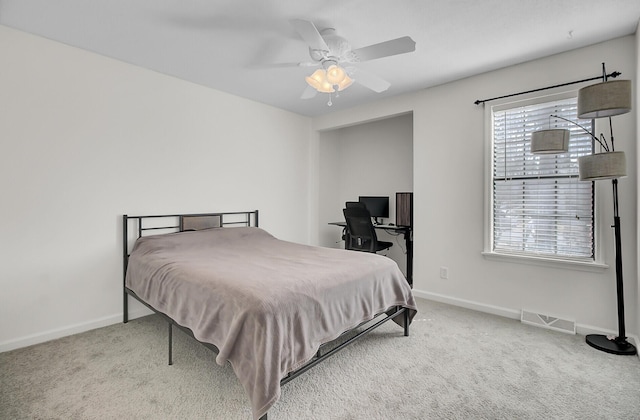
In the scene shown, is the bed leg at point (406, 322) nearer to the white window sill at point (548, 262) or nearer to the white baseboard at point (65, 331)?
the white window sill at point (548, 262)

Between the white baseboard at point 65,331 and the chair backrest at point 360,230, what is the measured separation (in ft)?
8.30

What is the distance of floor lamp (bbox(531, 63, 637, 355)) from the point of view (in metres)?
2.06

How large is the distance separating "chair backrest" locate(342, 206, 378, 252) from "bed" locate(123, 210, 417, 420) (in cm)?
101

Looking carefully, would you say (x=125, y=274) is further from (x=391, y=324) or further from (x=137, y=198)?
(x=391, y=324)

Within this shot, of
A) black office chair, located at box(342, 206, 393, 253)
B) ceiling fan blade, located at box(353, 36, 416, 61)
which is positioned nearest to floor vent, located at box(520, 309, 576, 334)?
black office chair, located at box(342, 206, 393, 253)

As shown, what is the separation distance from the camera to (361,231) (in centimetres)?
395

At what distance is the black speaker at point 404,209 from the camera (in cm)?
400

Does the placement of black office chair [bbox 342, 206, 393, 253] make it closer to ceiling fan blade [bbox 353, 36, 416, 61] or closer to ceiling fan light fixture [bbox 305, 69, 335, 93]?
ceiling fan light fixture [bbox 305, 69, 335, 93]

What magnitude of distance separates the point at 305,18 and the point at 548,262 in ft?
9.69

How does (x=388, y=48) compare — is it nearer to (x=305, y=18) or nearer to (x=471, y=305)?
(x=305, y=18)

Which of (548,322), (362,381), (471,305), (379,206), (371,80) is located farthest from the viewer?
(379,206)

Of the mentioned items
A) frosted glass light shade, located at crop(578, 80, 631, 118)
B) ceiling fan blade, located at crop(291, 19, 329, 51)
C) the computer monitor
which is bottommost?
the computer monitor

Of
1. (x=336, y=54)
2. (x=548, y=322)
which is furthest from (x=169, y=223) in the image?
(x=548, y=322)

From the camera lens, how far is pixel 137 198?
3066 millimetres
